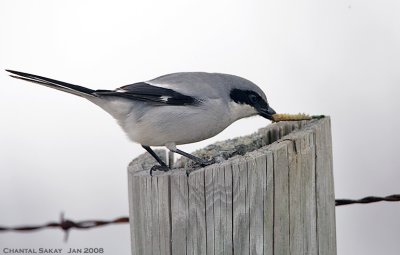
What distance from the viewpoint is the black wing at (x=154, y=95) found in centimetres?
435

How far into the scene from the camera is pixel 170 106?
4.34m

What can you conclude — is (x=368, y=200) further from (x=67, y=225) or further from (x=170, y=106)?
(x=67, y=225)

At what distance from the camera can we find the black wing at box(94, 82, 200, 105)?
4.35 meters

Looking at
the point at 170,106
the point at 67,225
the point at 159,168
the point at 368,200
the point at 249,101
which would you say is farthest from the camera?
the point at 249,101

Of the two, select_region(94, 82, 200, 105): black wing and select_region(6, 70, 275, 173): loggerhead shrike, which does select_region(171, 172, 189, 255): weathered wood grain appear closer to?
select_region(6, 70, 275, 173): loggerhead shrike

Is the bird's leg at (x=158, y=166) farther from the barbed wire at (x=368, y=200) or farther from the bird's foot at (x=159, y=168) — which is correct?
the barbed wire at (x=368, y=200)

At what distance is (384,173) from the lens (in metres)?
6.32

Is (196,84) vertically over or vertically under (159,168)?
over

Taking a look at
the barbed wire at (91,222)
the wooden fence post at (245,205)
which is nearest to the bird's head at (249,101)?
the barbed wire at (91,222)

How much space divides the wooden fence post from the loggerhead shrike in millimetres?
1100

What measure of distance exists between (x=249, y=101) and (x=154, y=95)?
573 millimetres

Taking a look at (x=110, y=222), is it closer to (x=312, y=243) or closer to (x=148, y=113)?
(x=148, y=113)

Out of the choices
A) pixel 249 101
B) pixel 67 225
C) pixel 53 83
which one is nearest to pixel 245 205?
pixel 67 225

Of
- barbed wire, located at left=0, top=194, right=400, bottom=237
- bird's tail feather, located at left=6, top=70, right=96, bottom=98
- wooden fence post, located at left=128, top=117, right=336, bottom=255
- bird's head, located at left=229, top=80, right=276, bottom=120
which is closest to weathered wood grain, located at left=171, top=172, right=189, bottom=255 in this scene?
wooden fence post, located at left=128, top=117, right=336, bottom=255
